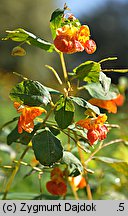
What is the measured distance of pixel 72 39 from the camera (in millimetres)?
836

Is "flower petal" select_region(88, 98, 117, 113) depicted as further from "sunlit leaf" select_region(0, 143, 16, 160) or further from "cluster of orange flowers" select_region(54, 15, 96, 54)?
"sunlit leaf" select_region(0, 143, 16, 160)

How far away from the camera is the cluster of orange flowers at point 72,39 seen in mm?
827

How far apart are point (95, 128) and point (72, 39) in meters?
0.17

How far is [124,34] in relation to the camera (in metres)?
16.6

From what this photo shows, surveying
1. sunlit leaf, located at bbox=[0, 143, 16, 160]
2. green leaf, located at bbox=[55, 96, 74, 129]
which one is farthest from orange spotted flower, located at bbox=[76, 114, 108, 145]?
sunlit leaf, located at bbox=[0, 143, 16, 160]

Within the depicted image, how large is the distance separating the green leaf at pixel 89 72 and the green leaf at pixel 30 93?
3.4 inches

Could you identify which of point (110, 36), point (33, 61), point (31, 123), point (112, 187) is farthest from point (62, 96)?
point (110, 36)

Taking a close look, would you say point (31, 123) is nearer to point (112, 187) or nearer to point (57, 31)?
point (57, 31)

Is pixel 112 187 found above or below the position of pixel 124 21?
above

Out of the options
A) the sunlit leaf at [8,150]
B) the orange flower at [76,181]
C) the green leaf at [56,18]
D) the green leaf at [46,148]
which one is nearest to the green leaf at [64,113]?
the green leaf at [46,148]

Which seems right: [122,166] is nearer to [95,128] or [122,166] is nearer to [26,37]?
[95,128]

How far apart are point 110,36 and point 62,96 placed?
15763mm

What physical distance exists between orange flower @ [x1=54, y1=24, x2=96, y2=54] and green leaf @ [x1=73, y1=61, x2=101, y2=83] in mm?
26

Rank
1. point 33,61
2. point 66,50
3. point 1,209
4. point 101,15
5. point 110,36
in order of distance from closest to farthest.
Answer: point 66,50 → point 1,209 → point 33,61 → point 110,36 → point 101,15
